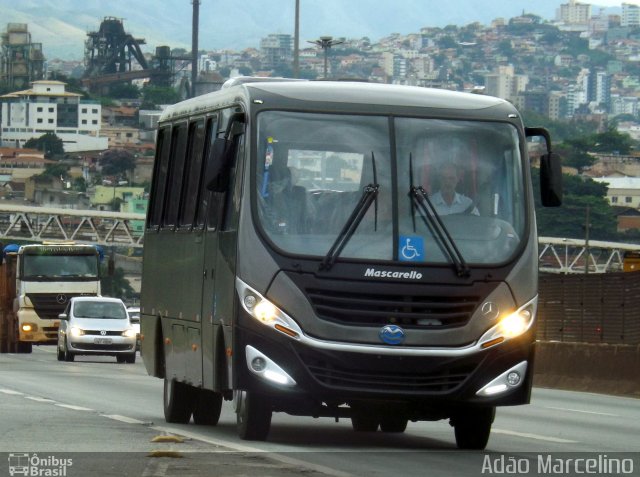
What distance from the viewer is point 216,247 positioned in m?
15.2

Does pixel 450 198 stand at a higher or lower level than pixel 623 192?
higher

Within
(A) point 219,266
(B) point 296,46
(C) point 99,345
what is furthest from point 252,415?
(B) point 296,46

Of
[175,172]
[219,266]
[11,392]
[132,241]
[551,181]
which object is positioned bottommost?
[132,241]

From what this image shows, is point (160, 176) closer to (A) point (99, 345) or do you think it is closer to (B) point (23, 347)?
(A) point (99, 345)

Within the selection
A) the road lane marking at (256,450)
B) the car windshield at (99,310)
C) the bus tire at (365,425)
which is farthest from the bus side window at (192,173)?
the car windshield at (99,310)

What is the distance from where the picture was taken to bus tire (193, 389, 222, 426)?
1733 centimetres

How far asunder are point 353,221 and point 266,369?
4.03 ft

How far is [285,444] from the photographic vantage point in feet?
48.4

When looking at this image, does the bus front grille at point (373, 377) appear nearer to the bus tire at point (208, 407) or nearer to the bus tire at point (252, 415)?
the bus tire at point (252, 415)

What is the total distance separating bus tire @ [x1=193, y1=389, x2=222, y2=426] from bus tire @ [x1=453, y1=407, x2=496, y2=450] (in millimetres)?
2927

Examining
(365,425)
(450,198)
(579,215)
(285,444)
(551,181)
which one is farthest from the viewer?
(579,215)

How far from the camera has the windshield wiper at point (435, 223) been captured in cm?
1414

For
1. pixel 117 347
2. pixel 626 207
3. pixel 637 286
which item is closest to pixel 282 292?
pixel 637 286

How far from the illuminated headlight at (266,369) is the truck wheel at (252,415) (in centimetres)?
39
